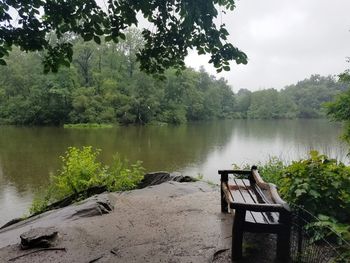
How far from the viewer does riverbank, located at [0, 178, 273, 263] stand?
3740 millimetres

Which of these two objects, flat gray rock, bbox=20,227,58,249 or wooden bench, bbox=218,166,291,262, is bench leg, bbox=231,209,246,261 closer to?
wooden bench, bbox=218,166,291,262

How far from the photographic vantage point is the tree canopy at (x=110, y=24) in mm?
3061

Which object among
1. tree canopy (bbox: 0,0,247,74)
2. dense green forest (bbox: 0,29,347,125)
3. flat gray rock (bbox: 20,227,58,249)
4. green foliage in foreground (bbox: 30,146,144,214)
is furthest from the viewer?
dense green forest (bbox: 0,29,347,125)

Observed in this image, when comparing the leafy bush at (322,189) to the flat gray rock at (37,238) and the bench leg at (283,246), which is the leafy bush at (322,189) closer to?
the bench leg at (283,246)

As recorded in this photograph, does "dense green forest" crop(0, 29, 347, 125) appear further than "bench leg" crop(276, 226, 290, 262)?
Yes

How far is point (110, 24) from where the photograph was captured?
3342 mm

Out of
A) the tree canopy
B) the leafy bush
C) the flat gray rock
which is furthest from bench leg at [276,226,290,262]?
the flat gray rock

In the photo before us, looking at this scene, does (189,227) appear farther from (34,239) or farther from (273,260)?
(34,239)

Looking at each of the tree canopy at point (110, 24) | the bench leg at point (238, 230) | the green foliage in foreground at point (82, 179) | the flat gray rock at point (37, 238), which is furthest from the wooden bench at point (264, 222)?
the green foliage in foreground at point (82, 179)

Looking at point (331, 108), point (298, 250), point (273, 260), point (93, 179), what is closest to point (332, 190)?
point (298, 250)

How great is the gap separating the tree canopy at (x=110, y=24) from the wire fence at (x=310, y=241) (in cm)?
155

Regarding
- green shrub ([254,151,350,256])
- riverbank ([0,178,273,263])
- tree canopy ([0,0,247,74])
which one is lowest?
riverbank ([0,178,273,263])

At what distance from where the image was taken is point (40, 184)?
41.0 ft

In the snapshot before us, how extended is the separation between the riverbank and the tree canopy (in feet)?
6.47
